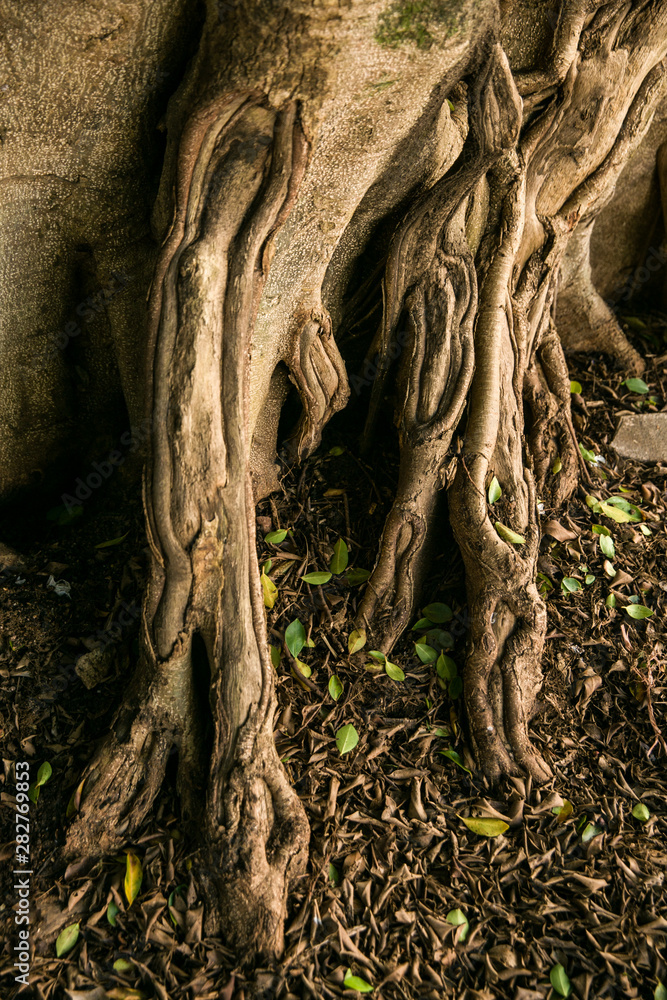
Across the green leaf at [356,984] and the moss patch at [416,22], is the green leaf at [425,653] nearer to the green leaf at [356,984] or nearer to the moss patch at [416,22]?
the green leaf at [356,984]

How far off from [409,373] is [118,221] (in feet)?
3.64

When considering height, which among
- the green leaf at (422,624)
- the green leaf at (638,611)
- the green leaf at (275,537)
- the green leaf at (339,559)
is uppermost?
the green leaf at (275,537)

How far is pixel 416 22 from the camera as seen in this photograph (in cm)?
181

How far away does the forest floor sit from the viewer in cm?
194

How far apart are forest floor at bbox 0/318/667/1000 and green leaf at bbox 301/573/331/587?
0.14 feet

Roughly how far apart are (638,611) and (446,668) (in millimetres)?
852

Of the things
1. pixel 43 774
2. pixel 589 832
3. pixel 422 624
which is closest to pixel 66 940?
pixel 43 774

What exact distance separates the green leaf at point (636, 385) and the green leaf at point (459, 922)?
2518 mm

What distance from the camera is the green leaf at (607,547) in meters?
2.91

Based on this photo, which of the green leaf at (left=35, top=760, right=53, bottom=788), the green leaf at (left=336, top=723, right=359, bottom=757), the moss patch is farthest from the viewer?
the green leaf at (left=336, top=723, right=359, bottom=757)

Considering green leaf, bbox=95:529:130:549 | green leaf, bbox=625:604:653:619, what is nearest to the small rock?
green leaf, bbox=95:529:130:549

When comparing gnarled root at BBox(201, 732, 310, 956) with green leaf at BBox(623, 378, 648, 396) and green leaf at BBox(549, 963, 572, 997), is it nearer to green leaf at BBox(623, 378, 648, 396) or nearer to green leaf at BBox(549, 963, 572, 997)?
green leaf at BBox(549, 963, 572, 997)

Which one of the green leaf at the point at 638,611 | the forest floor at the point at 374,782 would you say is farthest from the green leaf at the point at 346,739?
the green leaf at the point at 638,611

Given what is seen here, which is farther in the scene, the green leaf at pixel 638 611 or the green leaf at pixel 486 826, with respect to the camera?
the green leaf at pixel 638 611
